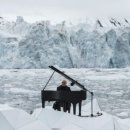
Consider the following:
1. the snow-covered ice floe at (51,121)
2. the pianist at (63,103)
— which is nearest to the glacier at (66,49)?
the pianist at (63,103)

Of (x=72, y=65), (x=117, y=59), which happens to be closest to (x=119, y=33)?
(x=117, y=59)

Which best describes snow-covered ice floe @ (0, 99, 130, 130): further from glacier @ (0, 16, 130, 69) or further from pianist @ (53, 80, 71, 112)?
glacier @ (0, 16, 130, 69)

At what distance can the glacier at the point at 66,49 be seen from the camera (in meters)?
91.2

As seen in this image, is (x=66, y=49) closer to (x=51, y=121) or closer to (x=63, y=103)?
Result: (x=63, y=103)

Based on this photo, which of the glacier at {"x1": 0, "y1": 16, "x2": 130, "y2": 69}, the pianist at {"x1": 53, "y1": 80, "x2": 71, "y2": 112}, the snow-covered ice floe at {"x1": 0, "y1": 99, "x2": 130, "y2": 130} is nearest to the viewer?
the snow-covered ice floe at {"x1": 0, "y1": 99, "x2": 130, "y2": 130}

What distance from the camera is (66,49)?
93625mm

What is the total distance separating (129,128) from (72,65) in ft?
269

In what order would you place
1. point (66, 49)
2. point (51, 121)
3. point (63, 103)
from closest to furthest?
point (51, 121) < point (63, 103) < point (66, 49)

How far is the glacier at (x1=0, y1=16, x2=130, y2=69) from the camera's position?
91.2m

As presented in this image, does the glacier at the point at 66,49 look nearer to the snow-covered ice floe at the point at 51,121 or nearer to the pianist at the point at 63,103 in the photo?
the pianist at the point at 63,103

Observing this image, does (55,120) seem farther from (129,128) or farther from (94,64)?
(94,64)

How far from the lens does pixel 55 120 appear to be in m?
13.1

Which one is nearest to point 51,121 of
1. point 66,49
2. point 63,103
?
point 63,103

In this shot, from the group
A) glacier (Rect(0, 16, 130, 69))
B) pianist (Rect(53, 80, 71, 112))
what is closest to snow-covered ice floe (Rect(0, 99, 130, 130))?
pianist (Rect(53, 80, 71, 112))
